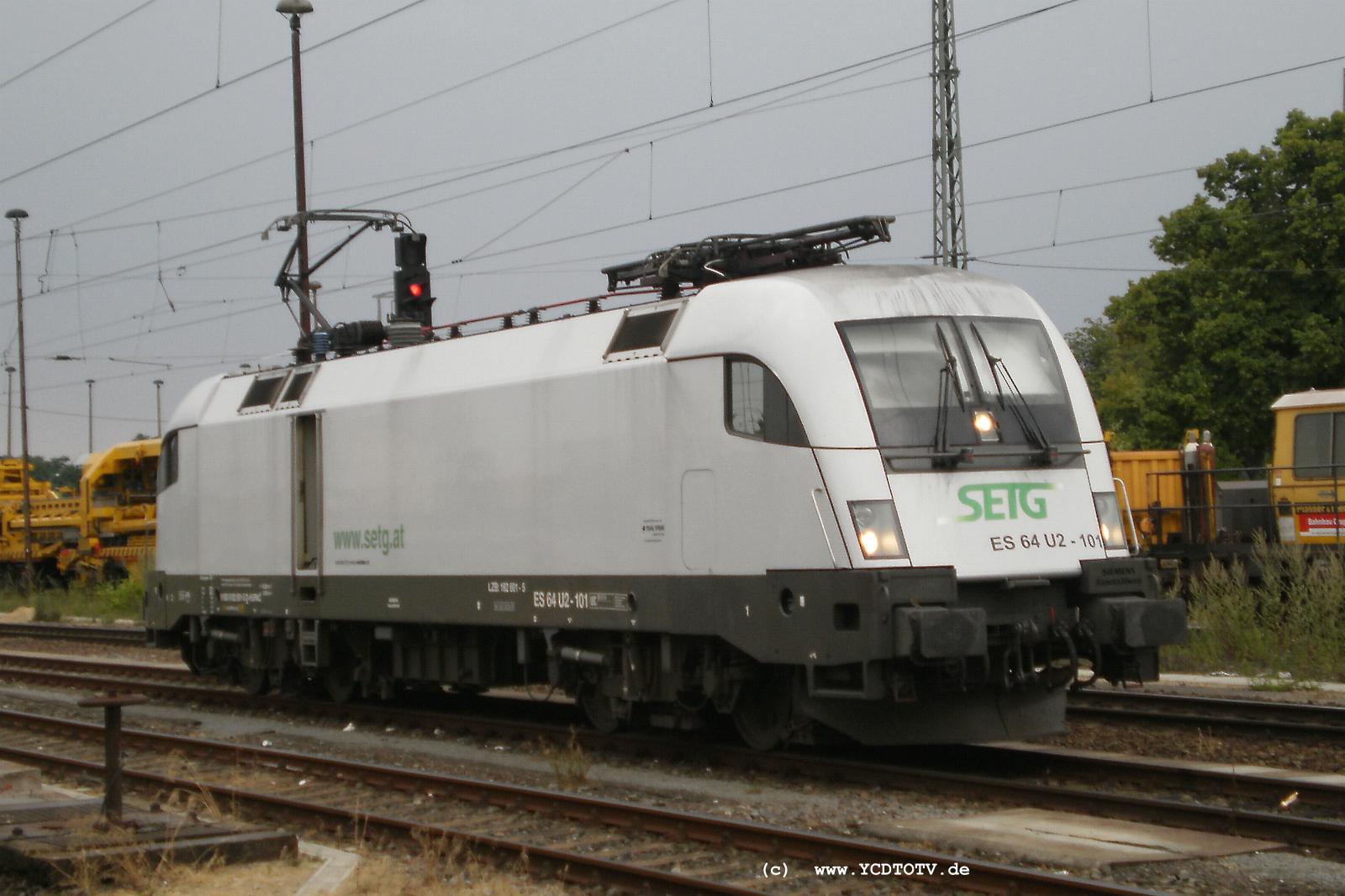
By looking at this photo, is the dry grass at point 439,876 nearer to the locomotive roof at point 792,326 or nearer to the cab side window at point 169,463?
the locomotive roof at point 792,326

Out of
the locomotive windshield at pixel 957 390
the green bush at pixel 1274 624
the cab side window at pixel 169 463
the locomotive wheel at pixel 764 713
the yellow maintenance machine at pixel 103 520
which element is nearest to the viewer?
the locomotive windshield at pixel 957 390

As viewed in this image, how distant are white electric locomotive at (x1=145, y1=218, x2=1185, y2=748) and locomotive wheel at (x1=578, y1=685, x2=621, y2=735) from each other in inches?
1.4

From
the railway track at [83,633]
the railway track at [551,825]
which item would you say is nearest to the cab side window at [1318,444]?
the railway track at [551,825]

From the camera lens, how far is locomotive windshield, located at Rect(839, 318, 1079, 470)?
10336mm

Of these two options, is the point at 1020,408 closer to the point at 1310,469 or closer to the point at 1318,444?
the point at 1310,469

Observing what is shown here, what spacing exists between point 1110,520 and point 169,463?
1220 cm

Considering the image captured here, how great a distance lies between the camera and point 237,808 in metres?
10.3

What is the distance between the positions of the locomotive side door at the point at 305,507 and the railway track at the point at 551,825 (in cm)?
267

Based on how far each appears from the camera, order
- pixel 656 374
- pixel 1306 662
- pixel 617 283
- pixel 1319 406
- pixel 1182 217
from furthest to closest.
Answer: pixel 1182 217 < pixel 1319 406 < pixel 1306 662 < pixel 617 283 < pixel 656 374

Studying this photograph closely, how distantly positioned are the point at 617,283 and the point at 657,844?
617 centimetres

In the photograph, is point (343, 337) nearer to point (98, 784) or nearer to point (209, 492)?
point (209, 492)

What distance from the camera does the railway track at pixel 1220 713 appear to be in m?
11.9

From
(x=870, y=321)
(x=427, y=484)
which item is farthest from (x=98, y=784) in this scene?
(x=870, y=321)

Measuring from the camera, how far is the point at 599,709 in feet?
42.3
